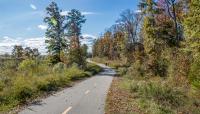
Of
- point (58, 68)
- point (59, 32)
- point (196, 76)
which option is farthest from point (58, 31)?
point (196, 76)

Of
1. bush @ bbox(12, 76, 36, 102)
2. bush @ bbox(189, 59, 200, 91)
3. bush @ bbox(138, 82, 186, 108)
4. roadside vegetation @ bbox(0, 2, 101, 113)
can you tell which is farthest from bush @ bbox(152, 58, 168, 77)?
bush @ bbox(12, 76, 36, 102)

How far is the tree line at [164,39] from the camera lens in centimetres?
2198

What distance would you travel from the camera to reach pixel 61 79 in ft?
106

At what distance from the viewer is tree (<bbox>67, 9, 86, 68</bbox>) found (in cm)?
5763

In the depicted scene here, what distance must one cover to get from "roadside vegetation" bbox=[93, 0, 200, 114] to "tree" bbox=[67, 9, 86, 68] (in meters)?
10.3

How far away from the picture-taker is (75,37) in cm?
6562

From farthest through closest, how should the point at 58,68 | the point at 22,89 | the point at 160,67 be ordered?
the point at 58,68 < the point at 160,67 < the point at 22,89

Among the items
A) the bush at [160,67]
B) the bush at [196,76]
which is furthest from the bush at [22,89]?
the bush at [160,67]

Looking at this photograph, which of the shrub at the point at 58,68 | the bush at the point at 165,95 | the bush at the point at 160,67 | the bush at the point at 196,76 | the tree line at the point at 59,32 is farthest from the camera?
the tree line at the point at 59,32

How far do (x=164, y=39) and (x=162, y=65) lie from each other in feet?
53.3

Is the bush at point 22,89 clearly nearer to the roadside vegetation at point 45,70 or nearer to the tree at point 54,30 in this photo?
the roadside vegetation at point 45,70

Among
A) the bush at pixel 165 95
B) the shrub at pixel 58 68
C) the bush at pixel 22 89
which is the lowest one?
the bush at pixel 165 95

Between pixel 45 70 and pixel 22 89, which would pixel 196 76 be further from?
pixel 45 70

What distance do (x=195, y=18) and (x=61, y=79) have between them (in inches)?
608
